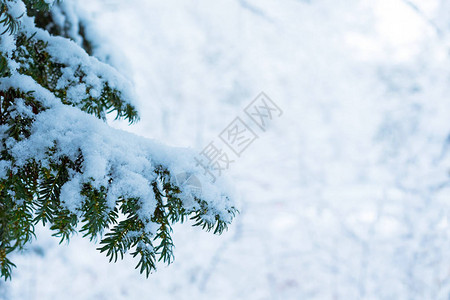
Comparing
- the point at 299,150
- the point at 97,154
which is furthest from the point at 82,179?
the point at 299,150

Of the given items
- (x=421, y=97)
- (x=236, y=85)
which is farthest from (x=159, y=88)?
(x=421, y=97)

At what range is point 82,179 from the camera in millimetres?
774

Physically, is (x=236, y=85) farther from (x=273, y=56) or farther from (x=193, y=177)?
(x=193, y=177)

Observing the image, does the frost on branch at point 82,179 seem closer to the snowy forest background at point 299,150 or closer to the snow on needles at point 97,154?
the snow on needles at point 97,154

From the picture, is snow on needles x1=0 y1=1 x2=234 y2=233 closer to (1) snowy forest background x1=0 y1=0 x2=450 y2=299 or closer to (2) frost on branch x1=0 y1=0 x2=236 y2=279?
(2) frost on branch x1=0 y1=0 x2=236 y2=279

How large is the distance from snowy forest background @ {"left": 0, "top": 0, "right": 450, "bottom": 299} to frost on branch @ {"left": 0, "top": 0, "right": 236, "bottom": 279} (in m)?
5.53

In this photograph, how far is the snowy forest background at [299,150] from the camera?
639 centimetres

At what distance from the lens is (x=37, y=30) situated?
1.22 metres

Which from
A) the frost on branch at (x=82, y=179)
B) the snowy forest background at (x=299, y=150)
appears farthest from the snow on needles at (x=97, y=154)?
the snowy forest background at (x=299, y=150)

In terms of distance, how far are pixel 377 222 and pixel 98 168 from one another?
23.4 feet

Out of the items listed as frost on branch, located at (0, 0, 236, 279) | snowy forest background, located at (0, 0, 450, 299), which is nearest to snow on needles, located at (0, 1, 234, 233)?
frost on branch, located at (0, 0, 236, 279)

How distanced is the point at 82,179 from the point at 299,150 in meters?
7.16

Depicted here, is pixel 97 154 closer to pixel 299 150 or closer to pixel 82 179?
pixel 82 179

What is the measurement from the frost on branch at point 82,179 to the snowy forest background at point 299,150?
18.1 feet
